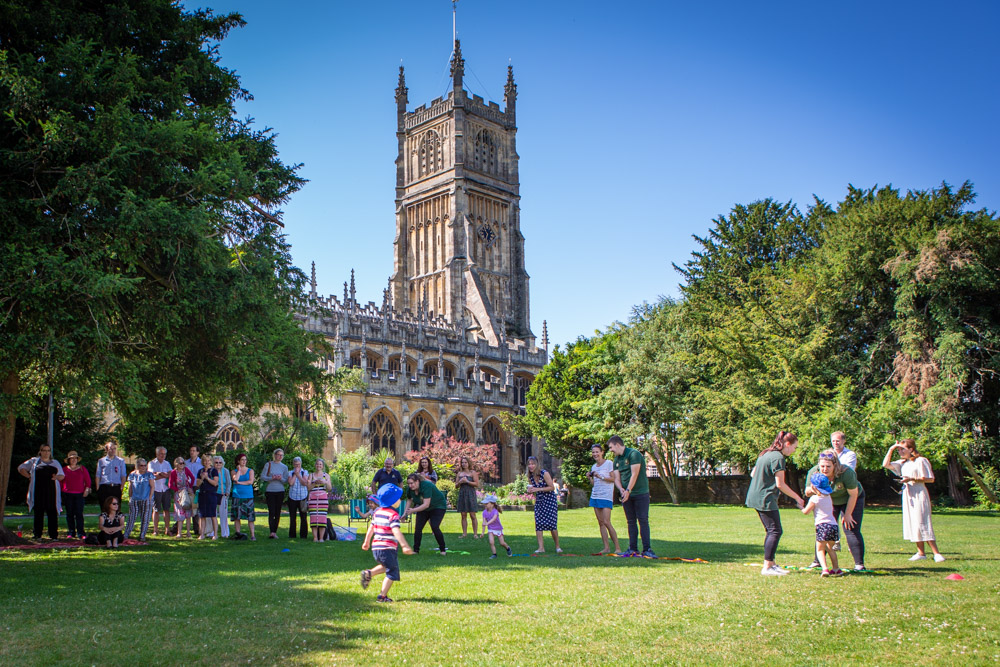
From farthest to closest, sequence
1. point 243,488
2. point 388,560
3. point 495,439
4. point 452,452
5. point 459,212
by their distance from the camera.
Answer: point 459,212 → point 495,439 → point 452,452 → point 243,488 → point 388,560

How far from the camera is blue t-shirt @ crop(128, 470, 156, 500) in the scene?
13634mm

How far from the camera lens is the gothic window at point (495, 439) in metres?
46.4

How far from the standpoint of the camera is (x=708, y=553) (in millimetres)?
11711

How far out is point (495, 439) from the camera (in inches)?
1854

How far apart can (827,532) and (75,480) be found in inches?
451

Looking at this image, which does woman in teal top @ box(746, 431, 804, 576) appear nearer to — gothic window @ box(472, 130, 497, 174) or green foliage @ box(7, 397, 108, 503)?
green foliage @ box(7, 397, 108, 503)

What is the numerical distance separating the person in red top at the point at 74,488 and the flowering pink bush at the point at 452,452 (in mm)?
22356

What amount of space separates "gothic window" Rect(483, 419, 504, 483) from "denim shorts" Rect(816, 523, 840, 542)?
1480 inches

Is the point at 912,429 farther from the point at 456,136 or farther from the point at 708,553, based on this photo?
the point at 456,136

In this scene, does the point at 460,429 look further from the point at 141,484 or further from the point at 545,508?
the point at 545,508

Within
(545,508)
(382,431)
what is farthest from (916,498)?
(382,431)

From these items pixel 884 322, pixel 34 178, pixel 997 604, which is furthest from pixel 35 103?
pixel 884 322

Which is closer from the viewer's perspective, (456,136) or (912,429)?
(912,429)

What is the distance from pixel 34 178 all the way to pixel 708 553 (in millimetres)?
10759
